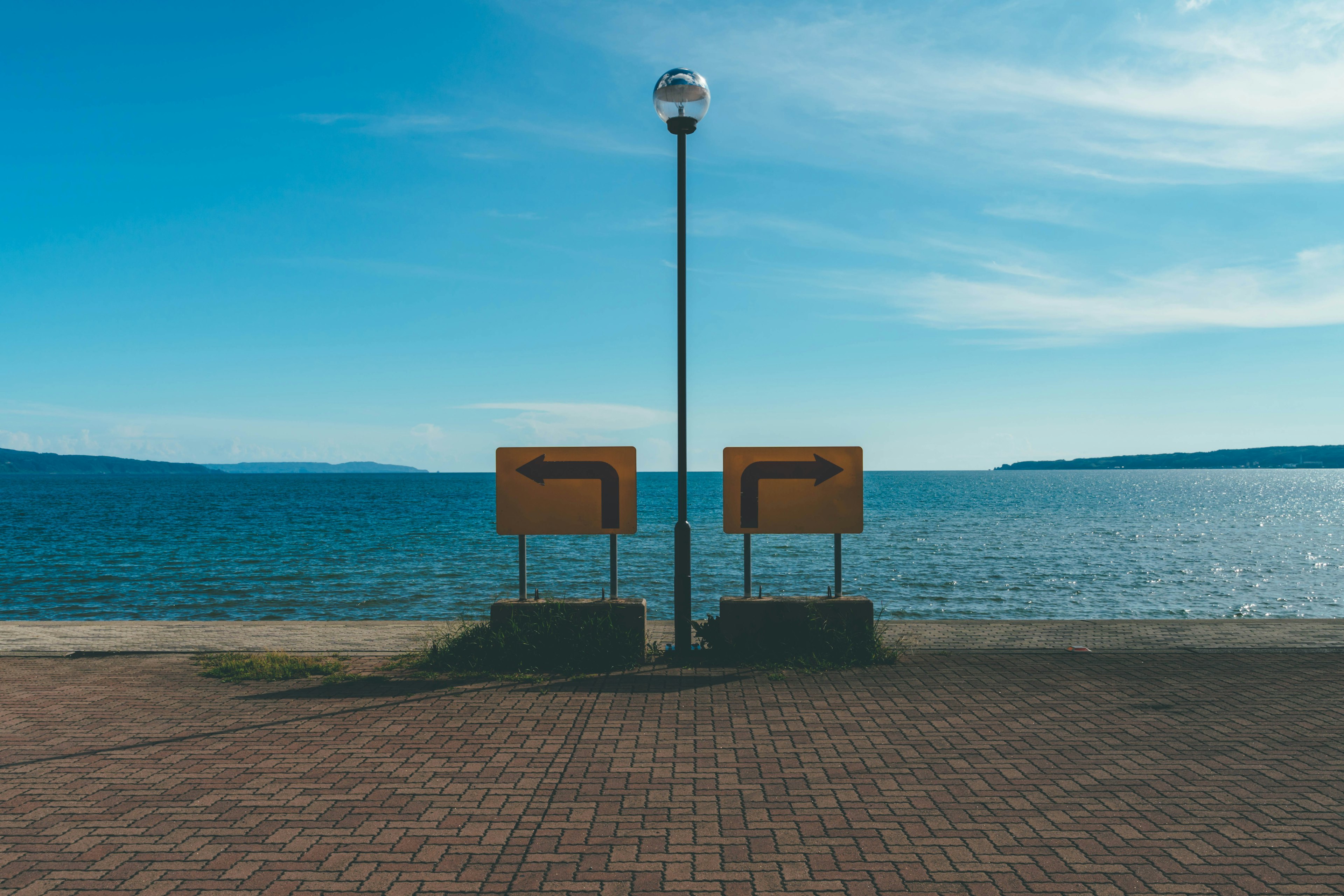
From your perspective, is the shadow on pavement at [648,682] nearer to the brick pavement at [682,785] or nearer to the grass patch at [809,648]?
the brick pavement at [682,785]

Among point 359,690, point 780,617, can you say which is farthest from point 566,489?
point 359,690

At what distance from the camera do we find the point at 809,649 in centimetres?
862

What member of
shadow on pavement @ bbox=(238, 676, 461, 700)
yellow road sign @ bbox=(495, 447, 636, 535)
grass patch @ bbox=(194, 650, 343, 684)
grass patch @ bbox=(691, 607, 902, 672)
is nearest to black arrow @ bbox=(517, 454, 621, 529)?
yellow road sign @ bbox=(495, 447, 636, 535)

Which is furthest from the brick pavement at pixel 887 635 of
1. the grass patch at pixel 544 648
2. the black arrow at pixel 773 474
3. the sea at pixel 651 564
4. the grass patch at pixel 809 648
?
the sea at pixel 651 564

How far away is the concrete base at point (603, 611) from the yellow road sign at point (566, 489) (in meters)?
0.82

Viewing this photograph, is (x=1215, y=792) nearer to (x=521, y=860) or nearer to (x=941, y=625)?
(x=521, y=860)

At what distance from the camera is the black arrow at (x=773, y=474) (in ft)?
30.4

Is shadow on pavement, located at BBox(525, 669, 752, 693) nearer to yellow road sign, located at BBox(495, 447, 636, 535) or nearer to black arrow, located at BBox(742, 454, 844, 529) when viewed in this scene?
yellow road sign, located at BBox(495, 447, 636, 535)

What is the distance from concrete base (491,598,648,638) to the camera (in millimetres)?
8633

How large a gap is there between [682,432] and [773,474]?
1.18 meters

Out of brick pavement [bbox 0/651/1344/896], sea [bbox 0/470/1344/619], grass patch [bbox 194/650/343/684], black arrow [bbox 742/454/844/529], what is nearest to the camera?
brick pavement [bbox 0/651/1344/896]

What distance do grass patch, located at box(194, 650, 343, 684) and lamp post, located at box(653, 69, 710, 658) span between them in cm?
355

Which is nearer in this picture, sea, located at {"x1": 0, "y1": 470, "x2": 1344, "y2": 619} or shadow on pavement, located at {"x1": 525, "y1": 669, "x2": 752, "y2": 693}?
shadow on pavement, located at {"x1": 525, "y1": 669, "x2": 752, "y2": 693}

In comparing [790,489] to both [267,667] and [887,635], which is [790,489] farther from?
[267,667]
